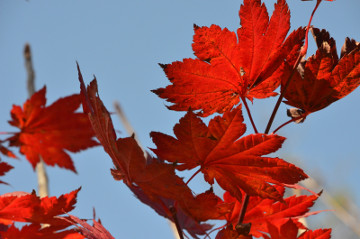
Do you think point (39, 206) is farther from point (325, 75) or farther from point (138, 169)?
point (325, 75)

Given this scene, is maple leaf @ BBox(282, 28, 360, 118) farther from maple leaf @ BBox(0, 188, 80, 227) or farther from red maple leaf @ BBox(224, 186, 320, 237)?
maple leaf @ BBox(0, 188, 80, 227)

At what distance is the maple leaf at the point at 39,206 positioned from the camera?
→ 0.61m

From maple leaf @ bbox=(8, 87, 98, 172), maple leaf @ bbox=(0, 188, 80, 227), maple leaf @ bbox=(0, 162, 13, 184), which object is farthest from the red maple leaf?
maple leaf @ bbox=(8, 87, 98, 172)

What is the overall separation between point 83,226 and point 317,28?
17.1 inches

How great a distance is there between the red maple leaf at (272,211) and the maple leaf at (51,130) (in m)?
0.68

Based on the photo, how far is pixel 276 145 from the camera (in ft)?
1.66

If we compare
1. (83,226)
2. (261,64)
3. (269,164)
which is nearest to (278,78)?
(261,64)

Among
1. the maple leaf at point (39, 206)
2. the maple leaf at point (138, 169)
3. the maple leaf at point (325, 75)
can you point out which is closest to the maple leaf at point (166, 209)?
the maple leaf at point (138, 169)

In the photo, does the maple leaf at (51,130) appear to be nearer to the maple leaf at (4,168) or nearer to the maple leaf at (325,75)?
the maple leaf at (4,168)

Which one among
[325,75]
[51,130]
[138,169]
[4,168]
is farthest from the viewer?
[51,130]

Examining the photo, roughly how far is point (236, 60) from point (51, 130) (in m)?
0.83

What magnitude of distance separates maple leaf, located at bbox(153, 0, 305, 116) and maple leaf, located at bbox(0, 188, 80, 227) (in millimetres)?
231

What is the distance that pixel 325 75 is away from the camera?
0.56m

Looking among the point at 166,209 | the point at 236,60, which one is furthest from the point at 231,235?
the point at 236,60
